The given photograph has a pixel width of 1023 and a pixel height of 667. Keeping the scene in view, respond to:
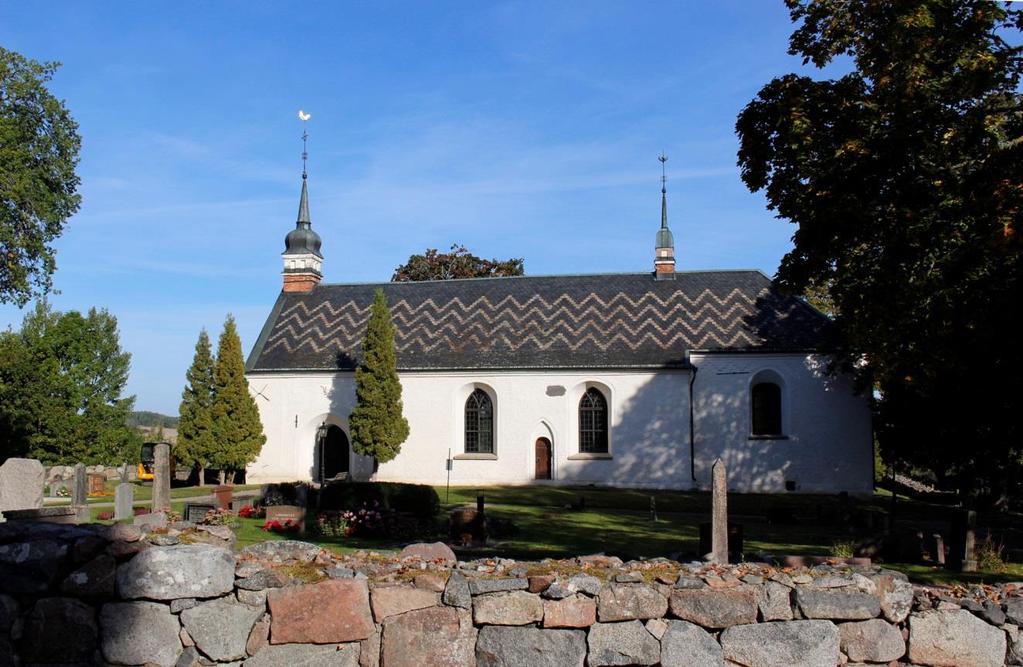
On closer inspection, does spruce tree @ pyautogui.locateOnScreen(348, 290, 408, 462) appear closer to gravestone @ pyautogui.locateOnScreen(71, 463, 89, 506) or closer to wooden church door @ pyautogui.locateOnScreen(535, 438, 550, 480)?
wooden church door @ pyautogui.locateOnScreen(535, 438, 550, 480)

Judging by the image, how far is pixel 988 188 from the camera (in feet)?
31.6

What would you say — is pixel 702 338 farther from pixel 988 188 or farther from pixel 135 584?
pixel 135 584

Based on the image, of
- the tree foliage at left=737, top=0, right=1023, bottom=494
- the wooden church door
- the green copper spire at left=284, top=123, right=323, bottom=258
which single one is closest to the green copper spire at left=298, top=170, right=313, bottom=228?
the green copper spire at left=284, top=123, right=323, bottom=258

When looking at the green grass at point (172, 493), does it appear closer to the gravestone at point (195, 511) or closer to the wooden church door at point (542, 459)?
the gravestone at point (195, 511)

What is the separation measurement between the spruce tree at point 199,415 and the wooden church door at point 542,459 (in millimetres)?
11175

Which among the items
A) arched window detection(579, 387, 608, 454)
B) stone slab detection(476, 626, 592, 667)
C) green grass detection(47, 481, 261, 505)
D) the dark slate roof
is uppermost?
the dark slate roof

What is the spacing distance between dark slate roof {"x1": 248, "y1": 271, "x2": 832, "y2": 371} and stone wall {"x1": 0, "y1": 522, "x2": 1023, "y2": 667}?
851 inches

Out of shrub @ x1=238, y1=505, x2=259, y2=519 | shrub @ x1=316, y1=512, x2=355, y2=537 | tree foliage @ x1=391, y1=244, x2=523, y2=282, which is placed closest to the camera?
shrub @ x1=316, y1=512, x2=355, y2=537

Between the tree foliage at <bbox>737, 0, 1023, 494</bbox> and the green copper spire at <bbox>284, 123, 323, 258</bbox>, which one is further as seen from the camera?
the green copper spire at <bbox>284, 123, 323, 258</bbox>

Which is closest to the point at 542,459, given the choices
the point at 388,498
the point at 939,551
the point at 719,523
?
the point at 388,498

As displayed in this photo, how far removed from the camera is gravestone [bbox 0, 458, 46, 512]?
1029 centimetres

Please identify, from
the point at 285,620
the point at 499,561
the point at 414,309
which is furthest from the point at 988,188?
the point at 414,309

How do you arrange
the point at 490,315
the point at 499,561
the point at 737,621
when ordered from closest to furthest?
the point at 737,621 → the point at 499,561 → the point at 490,315

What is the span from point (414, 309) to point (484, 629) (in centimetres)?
2680
